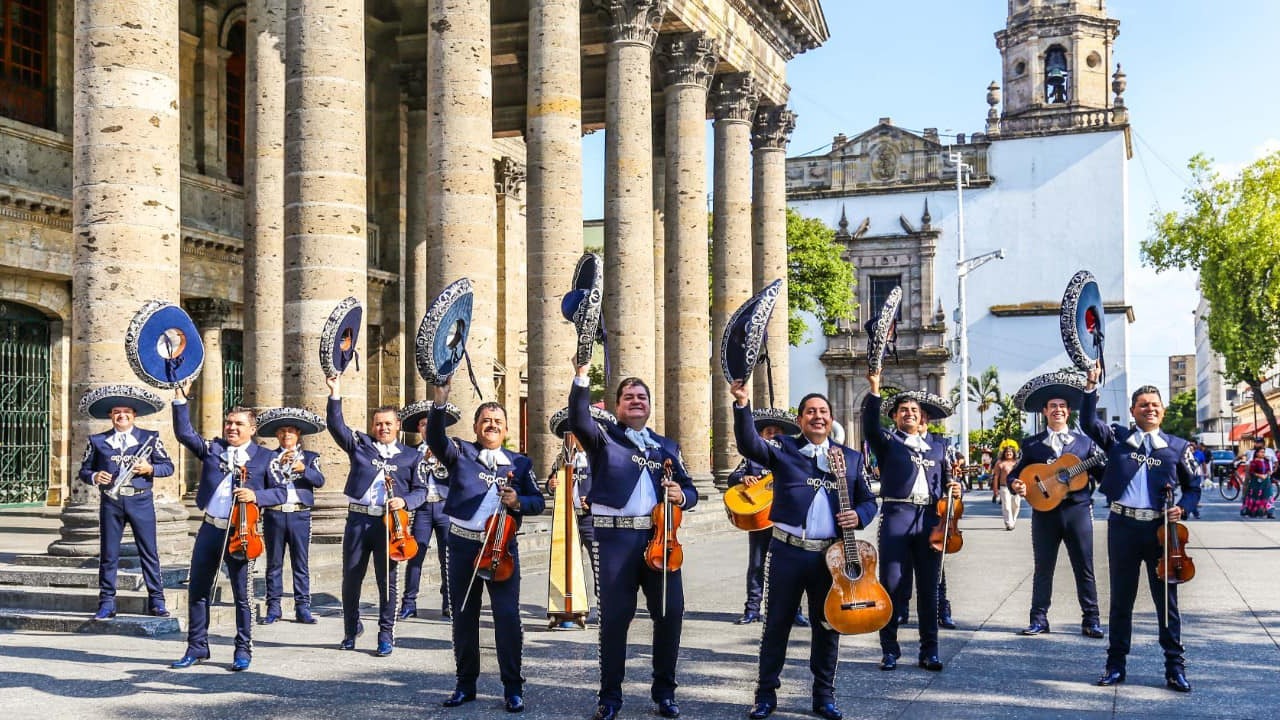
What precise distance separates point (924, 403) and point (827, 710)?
131 inches

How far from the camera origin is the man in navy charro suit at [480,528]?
26.2 ft

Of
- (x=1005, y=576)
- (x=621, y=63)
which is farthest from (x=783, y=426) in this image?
(x=621, y=63)

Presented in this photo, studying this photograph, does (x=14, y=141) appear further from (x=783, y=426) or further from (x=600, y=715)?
(x=600, y=715)

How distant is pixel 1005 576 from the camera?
1583 cm

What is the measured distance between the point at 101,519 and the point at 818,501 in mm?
6651

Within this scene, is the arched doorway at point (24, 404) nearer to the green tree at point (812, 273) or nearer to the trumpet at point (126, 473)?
the trumpet at point (126, 473)

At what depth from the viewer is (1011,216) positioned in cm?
6291

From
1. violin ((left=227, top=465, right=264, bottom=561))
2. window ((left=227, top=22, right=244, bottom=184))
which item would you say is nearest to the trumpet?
violin ((left=227, top=465, right=264, bottom=561))

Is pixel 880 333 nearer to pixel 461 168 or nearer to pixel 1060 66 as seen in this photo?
pixel 461 168

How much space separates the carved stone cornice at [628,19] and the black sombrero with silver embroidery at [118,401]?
13.5 m

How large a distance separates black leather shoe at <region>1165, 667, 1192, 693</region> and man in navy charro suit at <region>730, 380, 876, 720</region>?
245 cm

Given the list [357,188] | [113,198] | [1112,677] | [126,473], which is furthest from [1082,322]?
[357,188]

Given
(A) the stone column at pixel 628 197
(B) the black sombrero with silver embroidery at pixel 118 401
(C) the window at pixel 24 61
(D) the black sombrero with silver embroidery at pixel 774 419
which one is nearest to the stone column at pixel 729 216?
(A) the stone column at pixel 628 197

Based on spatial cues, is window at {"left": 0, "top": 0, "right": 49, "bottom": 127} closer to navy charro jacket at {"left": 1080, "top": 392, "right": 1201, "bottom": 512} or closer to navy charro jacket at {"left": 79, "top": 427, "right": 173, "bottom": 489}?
navy charro jacket at {"left": 79, "top": 427, "right": 173, "bottom": 489}
